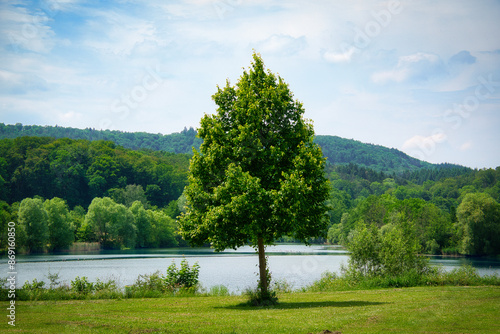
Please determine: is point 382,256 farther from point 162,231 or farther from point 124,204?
point 124,204

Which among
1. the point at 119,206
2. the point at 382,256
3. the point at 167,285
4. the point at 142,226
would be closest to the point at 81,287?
the point at 167,285

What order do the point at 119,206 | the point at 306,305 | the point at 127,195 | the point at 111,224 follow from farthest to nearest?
the point at 127,195
the point at 119,206
the point at 111,224
the point at 306,305

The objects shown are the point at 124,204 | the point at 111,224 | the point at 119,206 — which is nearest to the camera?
the point at 111,224

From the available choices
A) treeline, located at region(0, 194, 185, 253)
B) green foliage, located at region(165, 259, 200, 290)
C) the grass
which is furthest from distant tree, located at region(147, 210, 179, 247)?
the grass

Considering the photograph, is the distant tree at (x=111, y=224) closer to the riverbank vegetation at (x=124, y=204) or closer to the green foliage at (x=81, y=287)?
the riverbank vegetation at (x=124, y=204)

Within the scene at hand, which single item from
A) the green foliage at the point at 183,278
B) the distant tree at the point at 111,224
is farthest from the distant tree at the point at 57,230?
the green foliage at the point at 183,278

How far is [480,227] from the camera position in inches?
3455

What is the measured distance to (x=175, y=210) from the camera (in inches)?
6142

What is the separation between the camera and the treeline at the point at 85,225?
257 feet

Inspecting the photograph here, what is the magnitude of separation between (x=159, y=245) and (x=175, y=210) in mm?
29234

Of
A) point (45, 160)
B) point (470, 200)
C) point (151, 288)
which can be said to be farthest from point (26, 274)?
point (45, 160)

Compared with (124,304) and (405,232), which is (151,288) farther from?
(405,232)

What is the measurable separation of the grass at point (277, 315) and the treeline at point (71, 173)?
122779 millimetres

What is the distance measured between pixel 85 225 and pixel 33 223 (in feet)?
96.3
